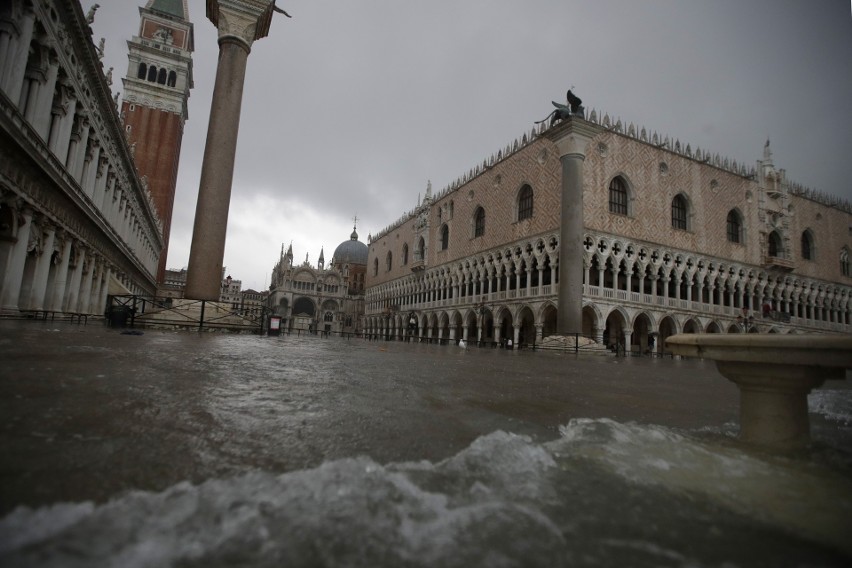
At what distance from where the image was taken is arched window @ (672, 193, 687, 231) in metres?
27.3

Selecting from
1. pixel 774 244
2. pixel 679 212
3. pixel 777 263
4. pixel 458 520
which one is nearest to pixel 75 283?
pixel 458 520

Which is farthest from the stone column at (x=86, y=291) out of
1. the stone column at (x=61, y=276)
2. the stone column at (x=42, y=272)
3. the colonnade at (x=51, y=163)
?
the stone column at (x=42, y=272)

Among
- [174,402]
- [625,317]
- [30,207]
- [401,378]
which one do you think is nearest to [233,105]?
[30,207]

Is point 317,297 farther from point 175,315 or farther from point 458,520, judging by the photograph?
point 458,520

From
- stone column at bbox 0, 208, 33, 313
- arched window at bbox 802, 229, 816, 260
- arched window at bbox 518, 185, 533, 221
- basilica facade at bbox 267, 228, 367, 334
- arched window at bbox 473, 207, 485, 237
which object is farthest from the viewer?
basilica facade at bbox 267, 228, 367, 334

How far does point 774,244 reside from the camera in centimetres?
3175

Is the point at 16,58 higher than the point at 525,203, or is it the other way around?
the point at 525,203

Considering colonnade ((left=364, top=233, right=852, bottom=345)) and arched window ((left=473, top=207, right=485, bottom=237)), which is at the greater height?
arched window ((left=473, top=207, right=485, bottom=237))

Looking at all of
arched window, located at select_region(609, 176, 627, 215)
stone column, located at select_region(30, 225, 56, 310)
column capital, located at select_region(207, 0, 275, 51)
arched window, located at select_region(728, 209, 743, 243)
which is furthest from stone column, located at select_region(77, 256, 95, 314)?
arched window, located at select_region(728, 209, 743, 243)

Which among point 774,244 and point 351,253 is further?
point 351,253

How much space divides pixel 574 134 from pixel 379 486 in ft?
75.1

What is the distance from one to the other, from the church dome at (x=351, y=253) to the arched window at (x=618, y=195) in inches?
2197

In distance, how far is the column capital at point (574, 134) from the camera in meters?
20.9

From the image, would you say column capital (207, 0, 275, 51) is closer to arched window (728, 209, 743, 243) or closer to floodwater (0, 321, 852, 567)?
floodwater (0, 321, 852, 567)
